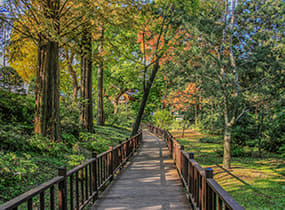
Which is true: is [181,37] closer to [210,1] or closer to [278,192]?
[210,1]

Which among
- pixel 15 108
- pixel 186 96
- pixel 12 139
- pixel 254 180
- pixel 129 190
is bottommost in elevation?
pixel 254 180

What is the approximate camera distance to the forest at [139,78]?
7.15 metres

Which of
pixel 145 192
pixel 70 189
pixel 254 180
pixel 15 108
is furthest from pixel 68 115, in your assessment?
pixel 254 180

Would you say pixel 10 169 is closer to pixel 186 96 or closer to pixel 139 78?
pixel 186 96

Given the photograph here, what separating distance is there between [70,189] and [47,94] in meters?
4.88

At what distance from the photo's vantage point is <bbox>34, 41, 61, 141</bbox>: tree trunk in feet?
25.3

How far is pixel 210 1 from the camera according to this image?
45.9ft

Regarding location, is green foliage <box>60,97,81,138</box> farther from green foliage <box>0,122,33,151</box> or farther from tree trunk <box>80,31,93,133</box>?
green foliage <box>0,122,33,151</box>

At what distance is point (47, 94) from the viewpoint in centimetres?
780

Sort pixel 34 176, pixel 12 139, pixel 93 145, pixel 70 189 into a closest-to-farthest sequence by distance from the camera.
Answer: pixel 70 189
pixel 34 176
pixel 12 139
pixel 93 145

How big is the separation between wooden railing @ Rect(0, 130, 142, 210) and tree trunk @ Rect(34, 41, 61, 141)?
2.37m

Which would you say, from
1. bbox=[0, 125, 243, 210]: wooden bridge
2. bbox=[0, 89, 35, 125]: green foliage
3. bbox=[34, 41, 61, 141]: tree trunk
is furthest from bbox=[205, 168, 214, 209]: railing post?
bbox=[0, 89, 35, 125]: green foliage

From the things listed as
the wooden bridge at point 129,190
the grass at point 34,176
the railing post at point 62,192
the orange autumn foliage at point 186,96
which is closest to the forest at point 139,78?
the grass at point 34,176

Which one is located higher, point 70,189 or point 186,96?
point 186,96
